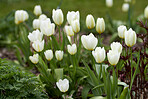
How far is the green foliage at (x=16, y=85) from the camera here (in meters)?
2.05

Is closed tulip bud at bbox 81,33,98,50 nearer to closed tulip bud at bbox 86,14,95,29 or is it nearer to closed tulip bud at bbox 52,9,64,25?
closed tulip bud at bbox 86,14,95,29

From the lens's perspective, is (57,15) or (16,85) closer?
(16,85)

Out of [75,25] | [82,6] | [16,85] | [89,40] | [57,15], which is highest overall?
[82,6]

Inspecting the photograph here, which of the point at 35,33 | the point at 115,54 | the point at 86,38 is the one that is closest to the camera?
the point at 115,54

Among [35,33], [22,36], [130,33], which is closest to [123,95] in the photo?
[130,33]

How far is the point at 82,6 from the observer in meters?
6.75

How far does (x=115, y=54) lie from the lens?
6.29 feet

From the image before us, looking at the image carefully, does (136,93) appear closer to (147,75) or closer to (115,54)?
(147,75)

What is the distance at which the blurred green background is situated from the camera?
618 centimetres

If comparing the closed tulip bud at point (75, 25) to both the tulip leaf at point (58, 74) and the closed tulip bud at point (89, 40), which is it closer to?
the closed tulip bud at point (89, 40)

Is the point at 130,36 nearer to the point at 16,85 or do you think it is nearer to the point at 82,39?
the point at 82,39

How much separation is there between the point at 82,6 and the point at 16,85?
4.97m

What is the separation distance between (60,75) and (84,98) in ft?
1.13

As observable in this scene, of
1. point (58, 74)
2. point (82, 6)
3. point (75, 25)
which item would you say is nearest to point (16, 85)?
point (58, 74)
